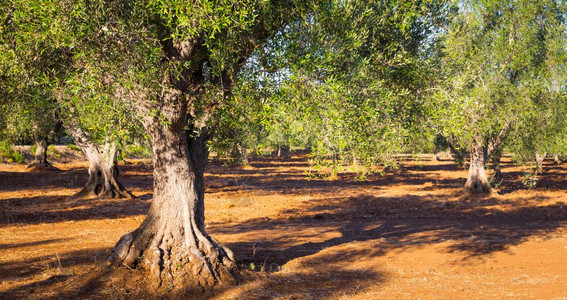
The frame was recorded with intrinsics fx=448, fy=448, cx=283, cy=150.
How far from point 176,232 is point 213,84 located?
3905mm

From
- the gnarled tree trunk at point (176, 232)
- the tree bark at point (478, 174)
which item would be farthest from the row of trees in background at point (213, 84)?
the tree bark at point (478, 174)

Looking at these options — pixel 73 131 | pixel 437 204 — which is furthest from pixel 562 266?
pixel 73 131

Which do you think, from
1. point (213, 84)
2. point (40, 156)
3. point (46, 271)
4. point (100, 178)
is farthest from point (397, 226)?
point (40, 156)

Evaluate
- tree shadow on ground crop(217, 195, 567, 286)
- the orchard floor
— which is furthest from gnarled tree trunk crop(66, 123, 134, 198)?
tree shadow on ground crop(217, 195, 567, 286)

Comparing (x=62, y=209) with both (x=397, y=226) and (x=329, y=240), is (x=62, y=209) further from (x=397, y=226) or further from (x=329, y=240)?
(x=397, y=226)

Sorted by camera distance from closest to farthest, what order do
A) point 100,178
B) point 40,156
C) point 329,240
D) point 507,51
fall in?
point 329,240
point 100,178
point 507,51
point 40,156

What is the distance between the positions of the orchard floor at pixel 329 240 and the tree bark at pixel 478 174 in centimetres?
121

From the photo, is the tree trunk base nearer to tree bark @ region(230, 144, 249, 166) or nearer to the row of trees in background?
the row of trees in background

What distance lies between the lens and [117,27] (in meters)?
9.46

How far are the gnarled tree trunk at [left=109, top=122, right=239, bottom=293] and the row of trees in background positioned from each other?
0.03m

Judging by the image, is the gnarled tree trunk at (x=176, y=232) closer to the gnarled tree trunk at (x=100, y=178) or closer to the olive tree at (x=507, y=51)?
the gnarled tree trunk at (x=100, y=178)

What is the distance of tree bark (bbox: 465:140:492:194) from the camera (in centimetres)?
3178

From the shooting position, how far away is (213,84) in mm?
11148

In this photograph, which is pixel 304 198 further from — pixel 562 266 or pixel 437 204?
pixel 562 266
